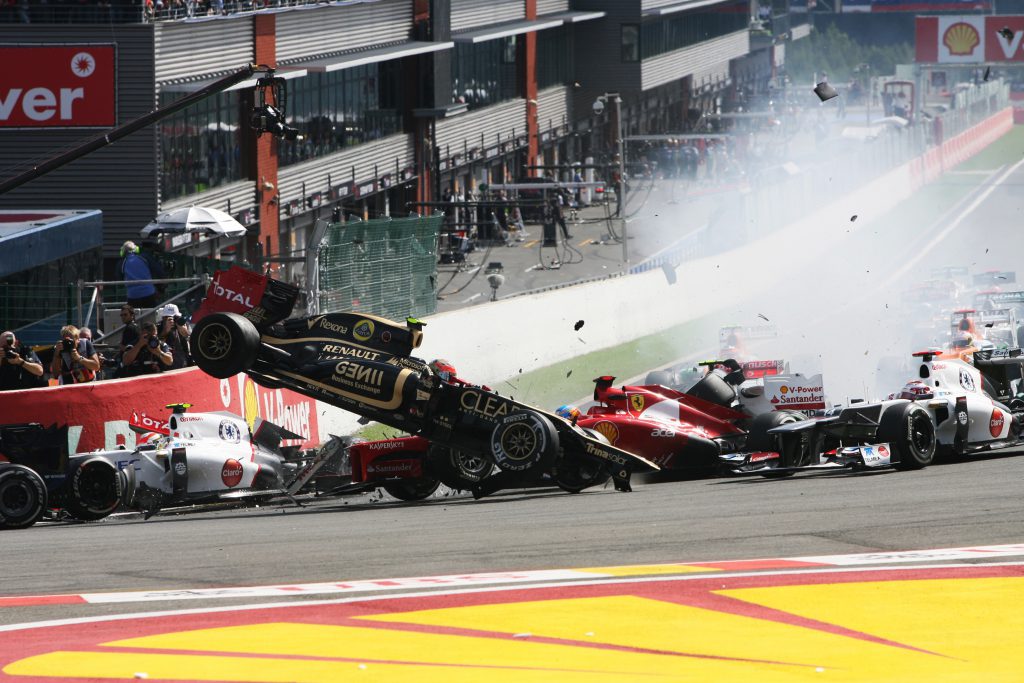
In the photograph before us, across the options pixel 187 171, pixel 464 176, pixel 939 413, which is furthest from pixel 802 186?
pixel 939 413

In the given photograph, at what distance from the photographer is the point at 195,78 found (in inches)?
1361

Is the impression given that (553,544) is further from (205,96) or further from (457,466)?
(205,96)

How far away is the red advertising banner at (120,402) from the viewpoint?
15945 millimetres

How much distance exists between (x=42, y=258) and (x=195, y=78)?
1269cm

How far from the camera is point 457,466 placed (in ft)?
49.7

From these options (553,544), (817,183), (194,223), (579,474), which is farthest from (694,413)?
(817,183)

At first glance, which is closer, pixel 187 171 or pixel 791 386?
pixel 791 386

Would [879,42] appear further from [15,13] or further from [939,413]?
[939,413]

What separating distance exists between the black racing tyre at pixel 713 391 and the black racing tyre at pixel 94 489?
19.7 ft

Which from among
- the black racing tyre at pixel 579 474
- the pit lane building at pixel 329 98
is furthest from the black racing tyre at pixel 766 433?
the pit lane building at pixel 329 98

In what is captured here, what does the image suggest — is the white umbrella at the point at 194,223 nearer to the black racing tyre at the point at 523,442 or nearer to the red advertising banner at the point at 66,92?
the red advertising banner at the point at 66,92

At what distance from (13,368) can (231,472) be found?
2917mm

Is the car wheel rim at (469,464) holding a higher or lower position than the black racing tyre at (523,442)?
lower

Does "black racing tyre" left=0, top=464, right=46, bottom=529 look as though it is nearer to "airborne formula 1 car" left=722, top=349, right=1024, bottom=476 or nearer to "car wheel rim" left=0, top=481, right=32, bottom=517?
"car wheel rim" left=0, top=481, right=32, bottom=517
